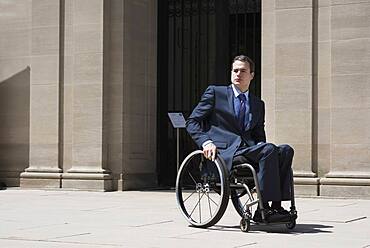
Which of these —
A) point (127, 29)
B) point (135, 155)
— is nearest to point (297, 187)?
point (135, 155)

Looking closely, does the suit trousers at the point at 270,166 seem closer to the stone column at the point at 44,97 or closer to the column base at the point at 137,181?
the column base at the point at 137,181

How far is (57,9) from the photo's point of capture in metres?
17.2

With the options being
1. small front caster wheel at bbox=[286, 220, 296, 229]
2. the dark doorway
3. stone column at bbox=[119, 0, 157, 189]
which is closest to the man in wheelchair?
small front caster wheel at bbox=[286, 220, 296, 229]

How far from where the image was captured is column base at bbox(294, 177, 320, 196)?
14.4 metres

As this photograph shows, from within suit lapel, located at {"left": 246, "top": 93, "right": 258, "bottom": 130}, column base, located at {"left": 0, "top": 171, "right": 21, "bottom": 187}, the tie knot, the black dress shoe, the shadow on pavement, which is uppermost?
the tie knot

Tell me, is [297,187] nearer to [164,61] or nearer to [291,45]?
[291,45]

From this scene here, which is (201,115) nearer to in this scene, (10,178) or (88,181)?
(88,181)

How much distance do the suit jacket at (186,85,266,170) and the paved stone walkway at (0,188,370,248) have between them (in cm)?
102

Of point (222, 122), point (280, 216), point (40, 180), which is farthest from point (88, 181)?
point (280, 216)

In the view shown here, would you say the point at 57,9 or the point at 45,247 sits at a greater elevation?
the point at 57,9

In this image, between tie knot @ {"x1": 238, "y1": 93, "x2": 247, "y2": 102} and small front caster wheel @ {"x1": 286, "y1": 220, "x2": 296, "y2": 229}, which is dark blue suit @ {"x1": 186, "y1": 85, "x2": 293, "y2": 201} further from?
small front caster wheel @ {"x1": 286, "y1": 220, "x2": 296, "y2": 229}

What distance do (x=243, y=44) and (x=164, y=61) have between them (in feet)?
6.29

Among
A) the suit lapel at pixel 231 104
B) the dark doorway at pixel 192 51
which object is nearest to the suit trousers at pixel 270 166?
the suit lapel at pixel 231 104

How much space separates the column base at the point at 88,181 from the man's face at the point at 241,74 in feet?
26.1
